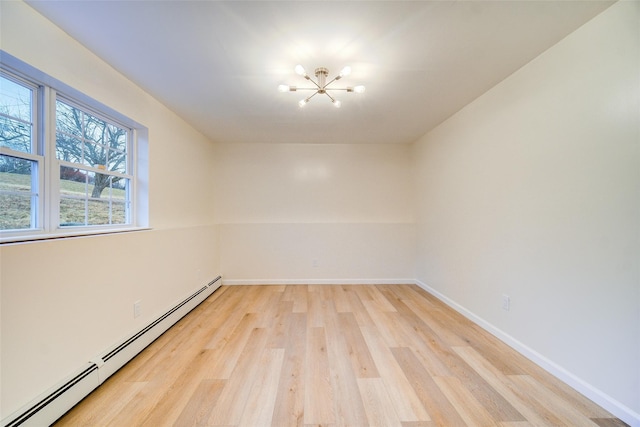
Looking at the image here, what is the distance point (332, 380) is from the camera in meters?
1.67

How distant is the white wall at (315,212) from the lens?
13.0 ft

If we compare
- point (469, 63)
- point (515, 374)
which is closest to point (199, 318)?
point (515, 374)

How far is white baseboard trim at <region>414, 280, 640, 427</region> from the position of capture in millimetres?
1335

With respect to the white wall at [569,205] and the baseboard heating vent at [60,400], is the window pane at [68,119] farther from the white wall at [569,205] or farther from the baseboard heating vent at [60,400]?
the white wall at [569,205]

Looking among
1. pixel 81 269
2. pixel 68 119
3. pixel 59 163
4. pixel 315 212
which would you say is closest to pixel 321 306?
pixel 315 212

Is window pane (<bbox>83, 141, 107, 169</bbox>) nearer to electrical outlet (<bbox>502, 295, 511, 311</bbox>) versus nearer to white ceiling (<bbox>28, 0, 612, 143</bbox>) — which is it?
white ceiling (<bbox>28, 0, 612, 143</bbox>)

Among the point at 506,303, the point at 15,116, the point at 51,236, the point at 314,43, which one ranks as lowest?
the point at 506,303

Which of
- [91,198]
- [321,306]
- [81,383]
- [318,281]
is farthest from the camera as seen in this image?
[318,281]

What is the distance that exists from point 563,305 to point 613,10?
1813 millimetres

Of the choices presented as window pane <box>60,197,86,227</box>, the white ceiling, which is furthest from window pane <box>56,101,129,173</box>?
the white ceiling

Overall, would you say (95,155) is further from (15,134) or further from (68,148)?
(15,134)

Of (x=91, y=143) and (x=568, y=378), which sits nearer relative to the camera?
(x=568, y=378)

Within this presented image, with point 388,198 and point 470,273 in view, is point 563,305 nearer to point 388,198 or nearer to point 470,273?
point 470,273

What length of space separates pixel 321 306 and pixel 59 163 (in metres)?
2.69
